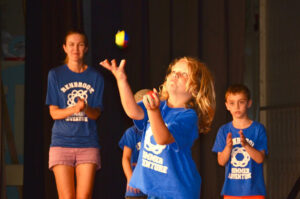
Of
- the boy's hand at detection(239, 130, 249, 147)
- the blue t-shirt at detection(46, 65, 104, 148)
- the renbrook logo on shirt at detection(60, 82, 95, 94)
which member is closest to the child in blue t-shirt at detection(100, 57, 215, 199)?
the boy's hand at detection(239, 130, 249, 147)

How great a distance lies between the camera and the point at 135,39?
457 cm

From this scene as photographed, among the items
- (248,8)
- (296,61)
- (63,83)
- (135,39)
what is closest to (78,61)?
(63,83)

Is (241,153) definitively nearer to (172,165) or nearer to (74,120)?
(74,120)

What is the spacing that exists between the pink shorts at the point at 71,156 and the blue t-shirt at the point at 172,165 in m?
1.08

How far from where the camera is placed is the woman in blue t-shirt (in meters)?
3.27

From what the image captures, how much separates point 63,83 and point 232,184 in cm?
157

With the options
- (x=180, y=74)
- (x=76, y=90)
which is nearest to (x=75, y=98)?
(x=76, y=90)

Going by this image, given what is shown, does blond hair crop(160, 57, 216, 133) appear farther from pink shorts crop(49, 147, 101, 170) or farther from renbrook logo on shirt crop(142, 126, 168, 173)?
pink shorts crop(49, 147, 101, 170)

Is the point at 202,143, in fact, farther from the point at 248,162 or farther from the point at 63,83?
the point at 63,83

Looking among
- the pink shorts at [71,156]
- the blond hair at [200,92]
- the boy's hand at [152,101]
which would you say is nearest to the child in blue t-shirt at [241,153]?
the blond hair at [200,92]

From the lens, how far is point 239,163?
11.7ft

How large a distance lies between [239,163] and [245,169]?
0.07 m

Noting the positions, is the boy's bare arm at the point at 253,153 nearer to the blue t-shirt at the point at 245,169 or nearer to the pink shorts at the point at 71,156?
the blue t-shirt at the point at 245,169

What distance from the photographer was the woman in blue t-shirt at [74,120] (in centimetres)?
327
